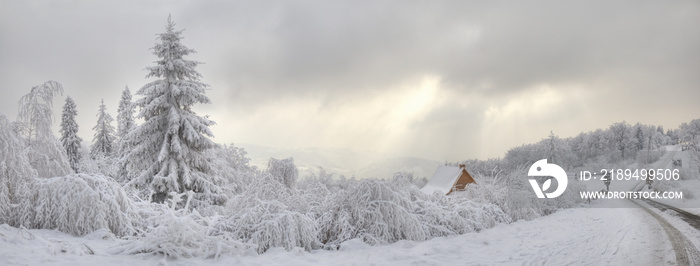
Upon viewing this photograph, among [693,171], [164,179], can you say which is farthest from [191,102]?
[693,171]

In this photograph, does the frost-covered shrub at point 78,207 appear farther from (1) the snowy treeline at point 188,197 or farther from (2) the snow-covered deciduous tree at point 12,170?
→ (2) the snow-covered deciduous tree at point 12,170

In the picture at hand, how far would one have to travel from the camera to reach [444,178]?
33.9 m

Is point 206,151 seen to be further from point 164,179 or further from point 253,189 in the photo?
point 253,189

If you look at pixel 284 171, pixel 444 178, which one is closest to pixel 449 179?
pixel 444 178

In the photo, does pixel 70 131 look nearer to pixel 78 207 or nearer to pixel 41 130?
pixel 41 130

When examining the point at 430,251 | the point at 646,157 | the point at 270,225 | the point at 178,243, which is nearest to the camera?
the point at 178,243

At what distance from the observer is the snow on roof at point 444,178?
3141 cm

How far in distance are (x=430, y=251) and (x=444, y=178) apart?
26745mm

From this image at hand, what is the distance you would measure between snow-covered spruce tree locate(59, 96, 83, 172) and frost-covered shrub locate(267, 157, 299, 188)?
86.6 ft

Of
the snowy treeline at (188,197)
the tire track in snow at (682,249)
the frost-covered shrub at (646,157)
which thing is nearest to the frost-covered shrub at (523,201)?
the snowy treeline at (188,197)

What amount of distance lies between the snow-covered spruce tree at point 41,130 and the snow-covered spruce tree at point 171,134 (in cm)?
352

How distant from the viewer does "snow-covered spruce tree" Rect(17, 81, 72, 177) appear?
1051 centimetres

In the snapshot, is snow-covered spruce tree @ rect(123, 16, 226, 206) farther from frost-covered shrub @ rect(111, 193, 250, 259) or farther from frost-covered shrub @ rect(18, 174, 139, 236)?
frost-covered shrub @ rect(111, 193, 250, 259)

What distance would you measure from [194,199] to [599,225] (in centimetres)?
1522
